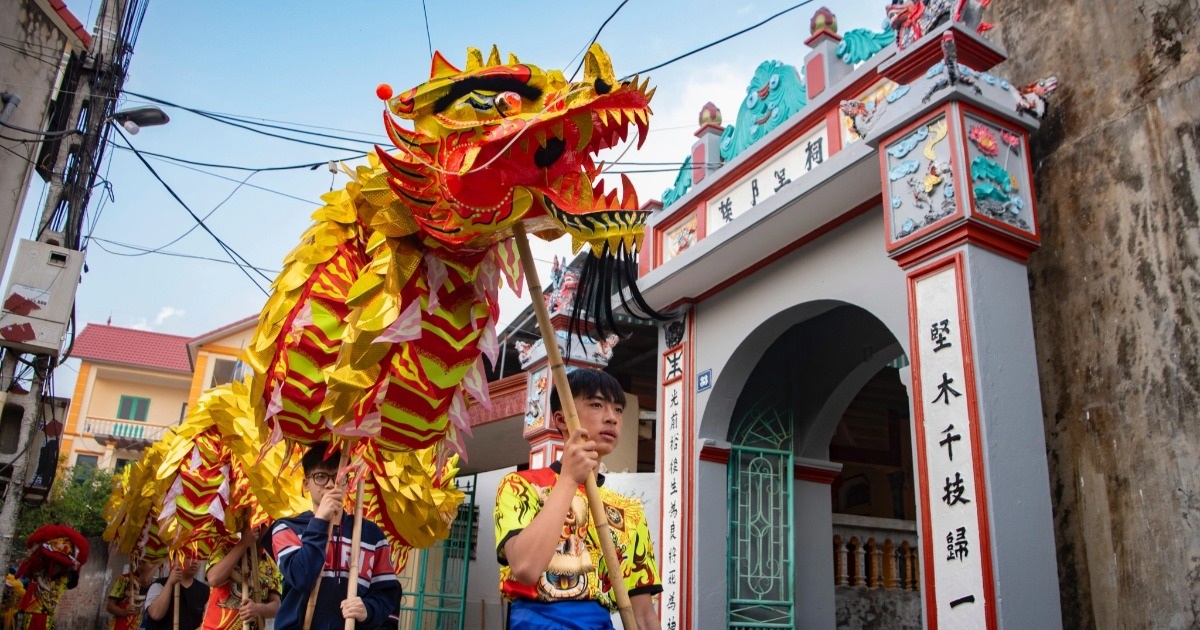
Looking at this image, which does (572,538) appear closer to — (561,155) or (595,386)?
(595,386)

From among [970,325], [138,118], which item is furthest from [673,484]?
[138,118]

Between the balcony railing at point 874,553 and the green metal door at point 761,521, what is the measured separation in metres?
0.83

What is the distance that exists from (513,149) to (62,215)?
8083 millimetres

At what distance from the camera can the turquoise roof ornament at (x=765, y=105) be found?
21.2ft

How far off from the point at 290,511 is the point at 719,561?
340 cm

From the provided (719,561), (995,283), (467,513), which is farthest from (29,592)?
(995,283)

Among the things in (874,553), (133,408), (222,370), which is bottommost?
(874,553)

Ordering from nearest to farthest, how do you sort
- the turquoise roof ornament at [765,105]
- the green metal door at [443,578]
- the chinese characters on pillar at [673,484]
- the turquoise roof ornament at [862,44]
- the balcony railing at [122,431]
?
1. the turquoise roof ornament at [862,44]
2. the turquoise roof ornament at [765,105]
3. the chinese characters on pillar at [673,484]
4. the green metal door at [443,578]
5. the balcony railing at [122,431]

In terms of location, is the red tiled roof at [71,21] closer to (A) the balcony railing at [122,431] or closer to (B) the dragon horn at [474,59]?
(B) the dragon horn at [474,59]

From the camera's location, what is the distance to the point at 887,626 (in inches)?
296

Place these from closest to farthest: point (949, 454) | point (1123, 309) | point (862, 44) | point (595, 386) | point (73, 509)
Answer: point (595, 386)
point (949, 454)
point (1123, 309)
point (862, 44)
point (73, 509)

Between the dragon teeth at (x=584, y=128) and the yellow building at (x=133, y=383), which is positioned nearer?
the dragon teeth at (x=584, y=128)

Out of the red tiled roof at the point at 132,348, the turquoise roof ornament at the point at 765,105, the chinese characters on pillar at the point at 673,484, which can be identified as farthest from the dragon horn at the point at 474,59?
the red tiled roof at the point at 132,348

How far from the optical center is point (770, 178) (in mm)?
6355
